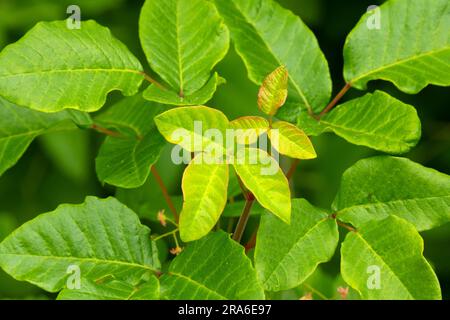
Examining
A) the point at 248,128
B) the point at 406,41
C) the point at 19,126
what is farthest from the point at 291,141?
the point at 19,126

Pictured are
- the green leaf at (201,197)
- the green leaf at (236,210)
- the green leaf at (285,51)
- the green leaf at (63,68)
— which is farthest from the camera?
the green leaf at (236,210)

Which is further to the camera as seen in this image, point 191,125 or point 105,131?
point 105,131

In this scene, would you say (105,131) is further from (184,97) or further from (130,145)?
(184,97)

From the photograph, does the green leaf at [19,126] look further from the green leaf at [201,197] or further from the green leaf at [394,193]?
the green leaf at [394,193]

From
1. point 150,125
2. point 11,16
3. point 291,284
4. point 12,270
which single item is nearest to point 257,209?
point 150,125

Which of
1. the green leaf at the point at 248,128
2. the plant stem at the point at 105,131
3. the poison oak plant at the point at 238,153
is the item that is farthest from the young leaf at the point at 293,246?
the plant stem at the point at 105,131

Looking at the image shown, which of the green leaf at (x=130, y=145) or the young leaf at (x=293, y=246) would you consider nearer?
the young leaf at (x=293, y=246)
